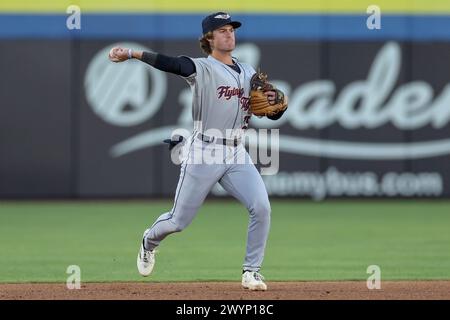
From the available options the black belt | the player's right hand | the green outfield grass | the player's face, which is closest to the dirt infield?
the green outfield grass

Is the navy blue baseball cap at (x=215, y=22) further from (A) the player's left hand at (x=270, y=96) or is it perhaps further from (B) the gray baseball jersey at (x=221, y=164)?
(A) the player's left hand at (x=270, y=96)

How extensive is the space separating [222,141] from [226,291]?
120cm

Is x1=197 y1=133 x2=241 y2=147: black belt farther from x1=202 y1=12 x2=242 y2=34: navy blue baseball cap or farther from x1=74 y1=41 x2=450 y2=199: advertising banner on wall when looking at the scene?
x1=74 y1=41 x2=450 y2=199: advertising banner on wall

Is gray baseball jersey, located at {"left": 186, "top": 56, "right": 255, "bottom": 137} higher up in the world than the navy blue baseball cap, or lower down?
lower down

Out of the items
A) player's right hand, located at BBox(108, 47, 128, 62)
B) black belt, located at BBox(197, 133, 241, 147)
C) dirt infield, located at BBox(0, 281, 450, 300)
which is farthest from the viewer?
black belt, located at BBox(197, 133, 241, 147)

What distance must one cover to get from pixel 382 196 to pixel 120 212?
485cm

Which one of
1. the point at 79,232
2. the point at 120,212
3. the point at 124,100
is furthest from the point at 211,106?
the point at 124,100

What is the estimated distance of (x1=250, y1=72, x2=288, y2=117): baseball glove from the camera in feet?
A: 27.2

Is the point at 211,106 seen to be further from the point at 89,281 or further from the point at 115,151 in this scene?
the point at 115,151

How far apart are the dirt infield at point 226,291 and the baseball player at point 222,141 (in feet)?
1.02

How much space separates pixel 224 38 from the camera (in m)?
8.18

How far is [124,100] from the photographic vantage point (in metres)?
18.2

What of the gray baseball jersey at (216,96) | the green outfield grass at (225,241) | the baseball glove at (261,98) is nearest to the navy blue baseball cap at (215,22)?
the gray baseball jersey at (216,96)

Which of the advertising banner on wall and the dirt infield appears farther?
the advertising banner on wall
